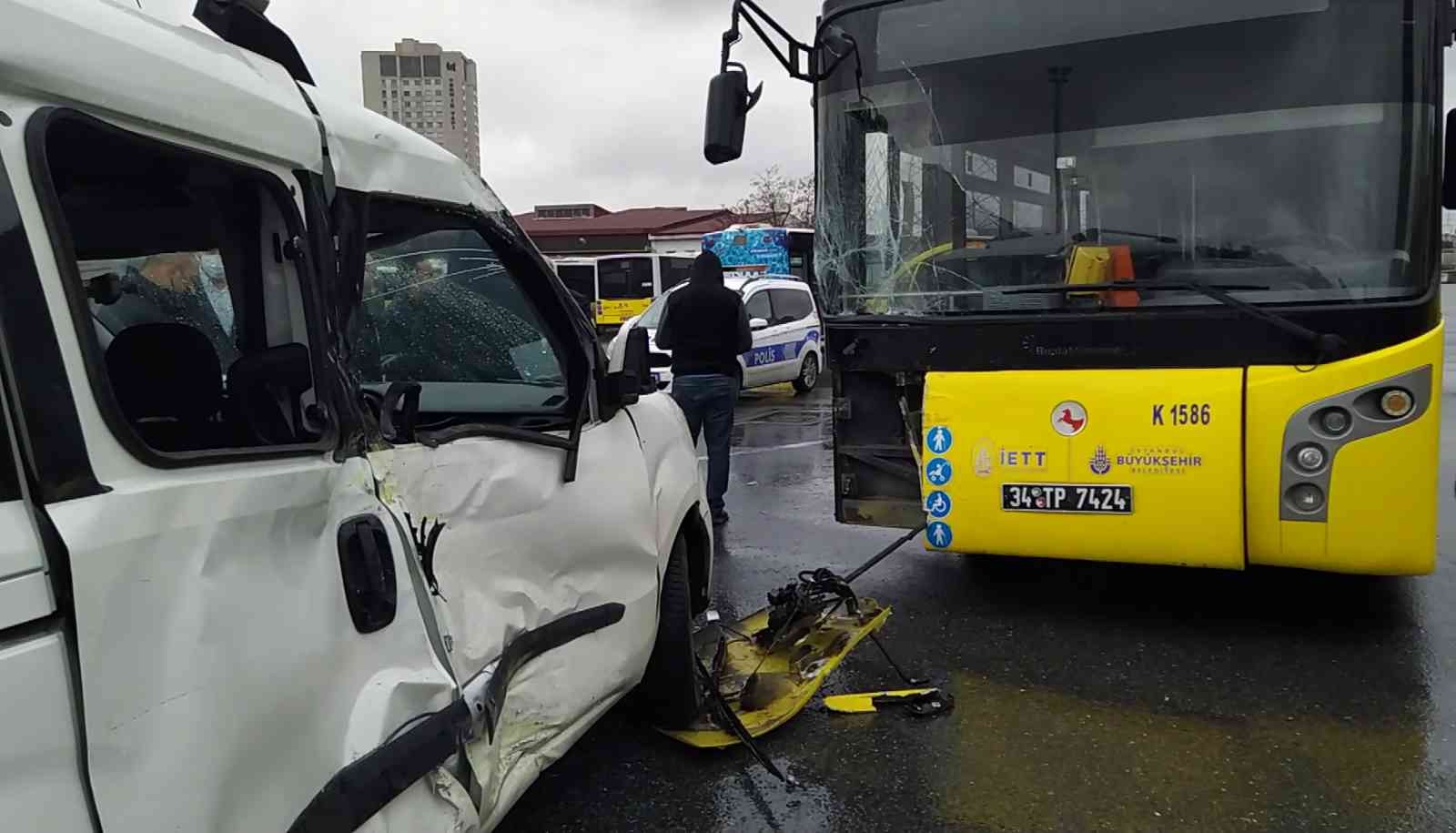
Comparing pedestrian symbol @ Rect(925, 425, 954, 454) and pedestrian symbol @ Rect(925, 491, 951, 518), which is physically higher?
pedestrian symbol @ Rect(925, 425, 954, 454)

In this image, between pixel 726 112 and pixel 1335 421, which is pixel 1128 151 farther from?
pixel 726 112

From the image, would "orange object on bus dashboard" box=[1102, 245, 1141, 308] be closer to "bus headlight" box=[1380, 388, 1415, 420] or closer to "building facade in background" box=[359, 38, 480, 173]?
"bus headlight" box=[1380, 388, 1415, 420]

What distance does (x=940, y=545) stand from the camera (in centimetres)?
497

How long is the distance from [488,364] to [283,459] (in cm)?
114

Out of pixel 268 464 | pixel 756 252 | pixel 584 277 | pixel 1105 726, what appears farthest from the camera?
pixel 584 277

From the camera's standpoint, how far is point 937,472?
492 cm

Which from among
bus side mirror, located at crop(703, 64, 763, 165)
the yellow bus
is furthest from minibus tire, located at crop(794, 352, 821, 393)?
bus side mirror, located at crop(703, 64, 763, 165)

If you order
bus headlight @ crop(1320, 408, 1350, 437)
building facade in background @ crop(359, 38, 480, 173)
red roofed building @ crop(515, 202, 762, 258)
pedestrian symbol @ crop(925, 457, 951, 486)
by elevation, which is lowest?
pedestrian symbol @ crop(925, 457, 951, 486)

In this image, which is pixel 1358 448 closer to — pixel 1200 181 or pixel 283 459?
pixel 1200 181

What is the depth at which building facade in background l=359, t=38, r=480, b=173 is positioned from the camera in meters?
3.74

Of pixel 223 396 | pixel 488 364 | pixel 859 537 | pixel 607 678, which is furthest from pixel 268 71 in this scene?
pixel 859 537

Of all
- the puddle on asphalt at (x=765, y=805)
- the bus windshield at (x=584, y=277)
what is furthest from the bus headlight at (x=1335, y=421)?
the bus windshield at (x=584, y=277)

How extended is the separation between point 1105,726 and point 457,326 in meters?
2.69

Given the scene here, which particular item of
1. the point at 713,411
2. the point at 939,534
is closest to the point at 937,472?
the point at 939,534
